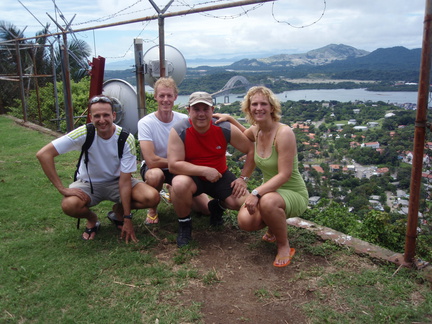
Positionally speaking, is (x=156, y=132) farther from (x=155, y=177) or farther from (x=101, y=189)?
(x=101, y=189)

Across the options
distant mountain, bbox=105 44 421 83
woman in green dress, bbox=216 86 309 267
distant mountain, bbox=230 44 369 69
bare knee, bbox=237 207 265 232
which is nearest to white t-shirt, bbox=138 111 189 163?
woman in green dress, bbox=216 86 309 267

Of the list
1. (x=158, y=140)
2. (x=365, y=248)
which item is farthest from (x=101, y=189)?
(x=365, y=248)

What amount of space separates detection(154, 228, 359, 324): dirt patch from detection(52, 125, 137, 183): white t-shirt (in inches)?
36.4

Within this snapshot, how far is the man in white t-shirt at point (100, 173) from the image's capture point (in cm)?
385

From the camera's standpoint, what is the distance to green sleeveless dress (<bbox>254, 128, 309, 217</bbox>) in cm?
360

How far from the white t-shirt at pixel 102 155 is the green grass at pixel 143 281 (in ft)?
2.17

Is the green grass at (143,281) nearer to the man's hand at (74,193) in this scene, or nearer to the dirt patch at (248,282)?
the dirt patch at (248,282)

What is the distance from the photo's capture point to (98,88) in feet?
24.2

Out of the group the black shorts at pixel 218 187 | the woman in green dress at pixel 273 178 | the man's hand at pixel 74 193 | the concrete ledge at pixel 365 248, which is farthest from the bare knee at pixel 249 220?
the man's hand at pixel 74 193

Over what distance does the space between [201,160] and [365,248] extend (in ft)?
5.77

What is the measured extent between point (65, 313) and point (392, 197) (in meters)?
4.90

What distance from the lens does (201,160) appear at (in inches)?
159

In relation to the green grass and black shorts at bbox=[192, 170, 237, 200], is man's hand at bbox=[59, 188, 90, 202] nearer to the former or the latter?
the green grass

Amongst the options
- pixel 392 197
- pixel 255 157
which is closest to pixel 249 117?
pixel 255 157
